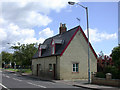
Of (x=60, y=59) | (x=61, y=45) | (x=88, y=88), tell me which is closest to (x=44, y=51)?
(x=61, y=45)

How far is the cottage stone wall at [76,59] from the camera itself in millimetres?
26859

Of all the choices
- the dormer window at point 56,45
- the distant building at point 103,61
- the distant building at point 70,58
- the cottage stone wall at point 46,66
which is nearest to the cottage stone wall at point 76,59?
the distant building at point 70,58

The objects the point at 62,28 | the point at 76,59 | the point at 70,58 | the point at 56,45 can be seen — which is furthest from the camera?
the point at 62,28

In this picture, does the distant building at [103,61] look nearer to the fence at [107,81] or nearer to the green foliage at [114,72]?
the green foliage at [114,72]

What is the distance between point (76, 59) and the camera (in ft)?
91.4

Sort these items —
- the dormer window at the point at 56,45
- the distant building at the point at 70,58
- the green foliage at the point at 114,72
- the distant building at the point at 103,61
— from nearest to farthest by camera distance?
the green foliage at the point at 114,72
the distant building at the point at 70,58
the dormer window at the point at 56,45
the distant building at the point at 103,61

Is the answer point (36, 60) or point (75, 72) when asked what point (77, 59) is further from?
point (36, 60)

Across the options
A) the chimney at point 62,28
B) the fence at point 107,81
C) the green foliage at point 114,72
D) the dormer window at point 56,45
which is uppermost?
the chimney at point 62,28

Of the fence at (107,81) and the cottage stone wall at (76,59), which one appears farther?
the cottage stone wall at (76,59)

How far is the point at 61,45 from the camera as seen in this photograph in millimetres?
29234

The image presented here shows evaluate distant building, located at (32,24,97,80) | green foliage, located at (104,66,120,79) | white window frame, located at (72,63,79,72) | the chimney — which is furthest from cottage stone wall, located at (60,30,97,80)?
green foliage, located at (104,66,120,79)

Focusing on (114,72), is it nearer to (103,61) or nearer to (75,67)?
(75,67)

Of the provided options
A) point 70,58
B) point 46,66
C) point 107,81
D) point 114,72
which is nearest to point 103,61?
point 70,58

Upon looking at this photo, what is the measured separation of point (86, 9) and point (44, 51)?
15451 millimetres
